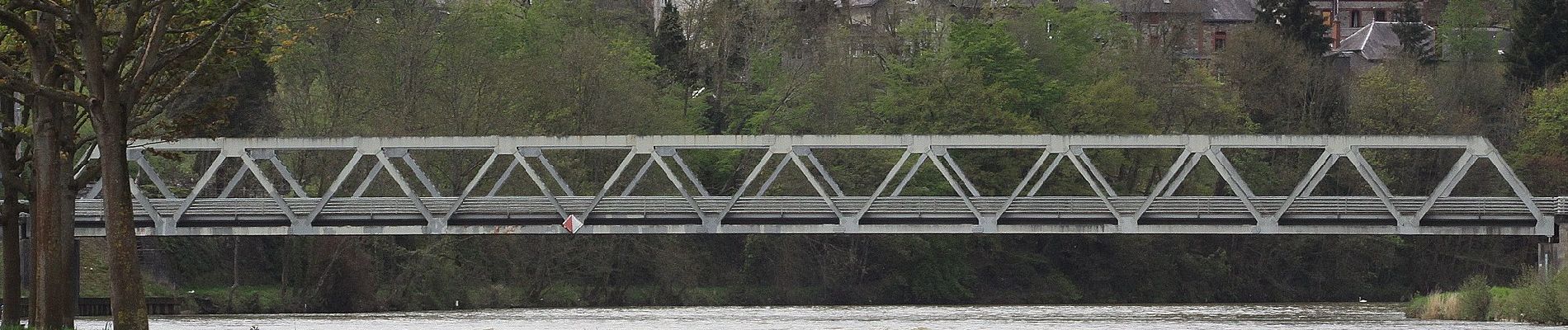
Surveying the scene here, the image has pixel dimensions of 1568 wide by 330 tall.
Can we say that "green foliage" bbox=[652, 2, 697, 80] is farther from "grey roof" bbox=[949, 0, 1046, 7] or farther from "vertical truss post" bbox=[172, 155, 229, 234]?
"vertical truss post" bbox=[172, 155, 229, 234]

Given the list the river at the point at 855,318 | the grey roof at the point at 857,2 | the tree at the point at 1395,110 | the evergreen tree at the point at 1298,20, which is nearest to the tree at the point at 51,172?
the river at the point at 855,318

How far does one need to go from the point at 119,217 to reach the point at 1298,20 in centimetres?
7759

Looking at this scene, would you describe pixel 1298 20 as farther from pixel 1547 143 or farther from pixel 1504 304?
pixel 1504 304

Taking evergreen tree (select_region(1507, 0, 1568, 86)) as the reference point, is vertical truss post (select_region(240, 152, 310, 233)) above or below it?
below

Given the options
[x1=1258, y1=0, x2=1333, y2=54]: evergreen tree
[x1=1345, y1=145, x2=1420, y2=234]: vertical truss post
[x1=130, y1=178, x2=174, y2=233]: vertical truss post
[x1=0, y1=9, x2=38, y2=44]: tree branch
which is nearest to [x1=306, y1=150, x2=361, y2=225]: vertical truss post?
[x1=130, y1=178, x2=174, y2=233]: vertical truss post

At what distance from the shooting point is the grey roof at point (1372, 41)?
5032 inches

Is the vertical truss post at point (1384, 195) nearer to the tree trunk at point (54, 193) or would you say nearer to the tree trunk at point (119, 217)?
the tree trunk at point (54, 193)

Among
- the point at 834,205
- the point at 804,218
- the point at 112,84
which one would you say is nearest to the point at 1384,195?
the point at 834,205

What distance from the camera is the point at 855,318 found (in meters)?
→ 62.1

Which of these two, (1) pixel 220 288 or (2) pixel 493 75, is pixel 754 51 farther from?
(1) pixel 220 288

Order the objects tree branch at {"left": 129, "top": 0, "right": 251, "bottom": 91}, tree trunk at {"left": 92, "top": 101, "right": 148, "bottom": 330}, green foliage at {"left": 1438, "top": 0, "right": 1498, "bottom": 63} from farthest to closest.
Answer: green foliage at {"left": 1438, "top": 0, "right": 1498, "bottom": 63} < tree branch at {"left": 129, "top": 0, "right": 251, "bottom": 91} < tree trunk at {"left": 92, "top": 101, "right": 148, "bottom": 330}

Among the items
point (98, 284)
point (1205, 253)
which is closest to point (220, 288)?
point (98, 284)

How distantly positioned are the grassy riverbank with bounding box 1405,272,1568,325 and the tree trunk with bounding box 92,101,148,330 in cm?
2891

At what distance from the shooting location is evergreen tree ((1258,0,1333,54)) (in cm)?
10169
